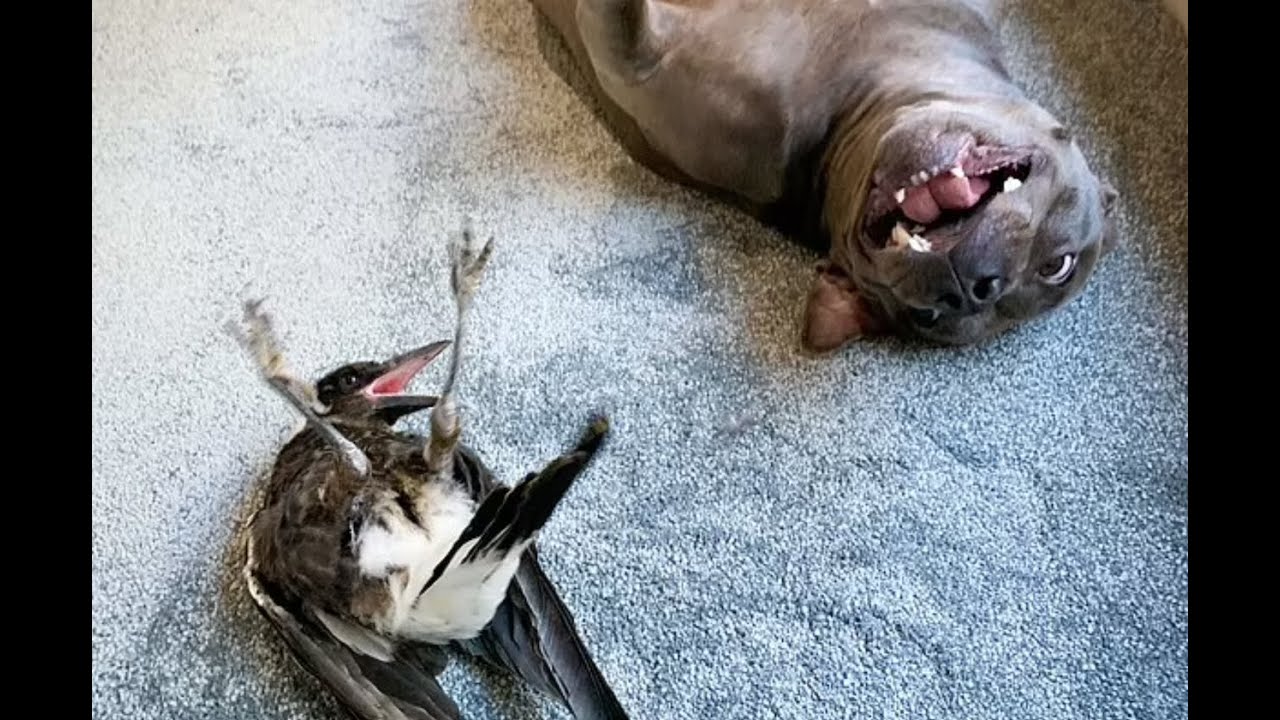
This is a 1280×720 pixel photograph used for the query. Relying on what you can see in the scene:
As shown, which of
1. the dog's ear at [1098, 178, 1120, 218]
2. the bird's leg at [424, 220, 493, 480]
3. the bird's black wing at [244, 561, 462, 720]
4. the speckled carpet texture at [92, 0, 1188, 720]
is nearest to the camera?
the bird's leg at [424, 220, 493, 480]

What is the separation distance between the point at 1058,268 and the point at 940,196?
0.52 ft

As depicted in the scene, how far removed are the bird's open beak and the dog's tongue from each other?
1.77ft

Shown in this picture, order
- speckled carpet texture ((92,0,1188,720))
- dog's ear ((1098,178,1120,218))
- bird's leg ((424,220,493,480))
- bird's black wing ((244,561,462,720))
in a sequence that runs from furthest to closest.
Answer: dog's ear ((1098,178,1120,218)) < speckled carpet texture ((92,0,1188,720)) < bird's black wing ((244,561,462,720)) < bird's leg ((424,220,493,480))

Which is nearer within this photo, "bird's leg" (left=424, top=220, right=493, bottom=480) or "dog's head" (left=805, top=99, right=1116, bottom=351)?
"bird's leg" (left=424, top=220, right=493, bottom=480)

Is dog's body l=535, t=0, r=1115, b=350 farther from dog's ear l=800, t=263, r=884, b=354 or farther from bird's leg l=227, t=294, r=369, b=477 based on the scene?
bird's leg l=227, t=294, r=369, b=477

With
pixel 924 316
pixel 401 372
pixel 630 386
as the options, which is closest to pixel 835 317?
pixel 924 316

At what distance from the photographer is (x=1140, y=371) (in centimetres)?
168

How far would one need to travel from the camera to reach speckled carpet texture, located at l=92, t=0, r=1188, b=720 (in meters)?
1.50

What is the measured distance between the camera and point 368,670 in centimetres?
131

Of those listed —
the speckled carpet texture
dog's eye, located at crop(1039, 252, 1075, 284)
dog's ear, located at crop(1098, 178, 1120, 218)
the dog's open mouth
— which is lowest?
the speckled carpet texture

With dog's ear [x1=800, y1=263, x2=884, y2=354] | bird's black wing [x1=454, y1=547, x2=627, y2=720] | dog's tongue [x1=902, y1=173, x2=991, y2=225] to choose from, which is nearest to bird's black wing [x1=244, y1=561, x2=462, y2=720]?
bird's black wing [x1=454, y1=547, x2=627, y2=720]

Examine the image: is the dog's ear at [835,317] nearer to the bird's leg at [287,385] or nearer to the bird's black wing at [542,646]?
the bird's black wing at [542,646]

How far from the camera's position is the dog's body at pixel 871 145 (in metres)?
1.56

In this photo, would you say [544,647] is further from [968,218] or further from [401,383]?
[968,218]
